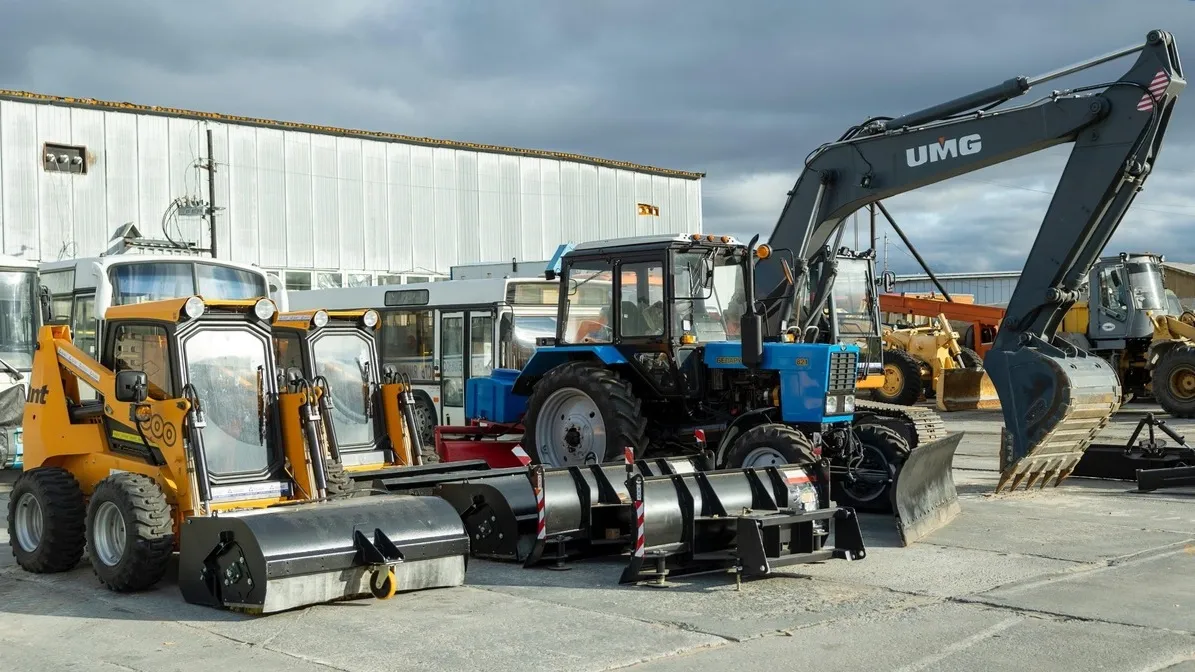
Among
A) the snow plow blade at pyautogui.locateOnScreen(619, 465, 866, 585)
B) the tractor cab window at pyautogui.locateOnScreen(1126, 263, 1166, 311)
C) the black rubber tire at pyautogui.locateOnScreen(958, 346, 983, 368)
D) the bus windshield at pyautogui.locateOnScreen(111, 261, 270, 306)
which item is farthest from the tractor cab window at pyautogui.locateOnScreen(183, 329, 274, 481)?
the black rubber tire at pyautogui.locateOnScreen(958, 346, 983, 368)

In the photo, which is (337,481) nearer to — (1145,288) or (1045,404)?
(1045,404)

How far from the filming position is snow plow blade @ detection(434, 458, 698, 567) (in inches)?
363

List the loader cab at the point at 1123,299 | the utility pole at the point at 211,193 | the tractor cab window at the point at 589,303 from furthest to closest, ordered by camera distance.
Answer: the utility pole at the point at 211,193, the loader cab at the point at 1123,299, the tractor cab window at the point at 589,303

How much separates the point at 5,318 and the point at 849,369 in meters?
13.1

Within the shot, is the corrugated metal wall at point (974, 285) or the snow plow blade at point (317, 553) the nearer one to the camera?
the snow plow blade at point (317, 553)

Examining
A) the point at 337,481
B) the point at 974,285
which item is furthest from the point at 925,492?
the point at 974,285

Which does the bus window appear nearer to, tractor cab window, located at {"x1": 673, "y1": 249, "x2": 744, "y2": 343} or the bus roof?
the bus roof

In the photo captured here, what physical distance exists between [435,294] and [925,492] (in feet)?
35.7

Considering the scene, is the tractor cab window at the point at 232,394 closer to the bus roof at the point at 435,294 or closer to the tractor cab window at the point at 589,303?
the tractor cab window at the point at 589,303

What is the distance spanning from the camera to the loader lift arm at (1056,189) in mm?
12250

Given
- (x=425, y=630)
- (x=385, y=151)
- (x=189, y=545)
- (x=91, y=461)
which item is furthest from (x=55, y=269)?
(x=385, y=151)

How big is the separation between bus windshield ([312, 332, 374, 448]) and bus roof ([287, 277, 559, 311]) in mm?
6877

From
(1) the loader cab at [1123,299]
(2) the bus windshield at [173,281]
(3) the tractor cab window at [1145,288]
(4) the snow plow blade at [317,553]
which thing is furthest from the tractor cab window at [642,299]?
(3) the tractor cab window at [1145,288]

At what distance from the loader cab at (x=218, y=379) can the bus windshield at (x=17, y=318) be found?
10.1m
